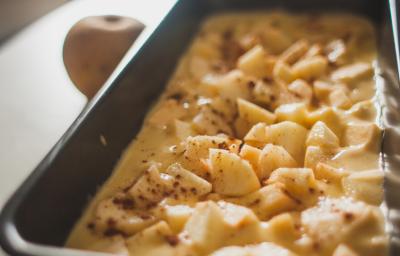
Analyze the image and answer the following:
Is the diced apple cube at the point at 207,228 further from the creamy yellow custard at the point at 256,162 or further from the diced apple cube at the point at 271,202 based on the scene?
the diced apple cube at the point at 271,202

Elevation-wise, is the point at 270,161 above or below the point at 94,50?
below

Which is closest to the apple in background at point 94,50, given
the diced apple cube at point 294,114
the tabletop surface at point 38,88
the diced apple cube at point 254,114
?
the tabletop surface at point 38,88

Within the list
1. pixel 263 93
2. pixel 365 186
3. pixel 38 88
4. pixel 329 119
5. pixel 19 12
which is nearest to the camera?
pixel 365 186

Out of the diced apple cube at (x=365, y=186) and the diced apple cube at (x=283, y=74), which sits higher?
the diced apple cube at (x=283, y=74)

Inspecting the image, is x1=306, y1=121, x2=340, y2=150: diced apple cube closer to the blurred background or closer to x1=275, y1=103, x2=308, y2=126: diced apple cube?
x1=275, y1=103, x2=308, y2=126: diced apple cube

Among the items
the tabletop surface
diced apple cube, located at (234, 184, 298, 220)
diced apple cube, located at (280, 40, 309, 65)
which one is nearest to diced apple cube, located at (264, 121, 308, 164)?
diced apple cube, located at (234, 184, 298, 220)

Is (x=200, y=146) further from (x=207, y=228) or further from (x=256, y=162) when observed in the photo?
(x=207, y=228)

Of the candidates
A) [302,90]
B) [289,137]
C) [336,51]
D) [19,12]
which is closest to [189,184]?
[289,137]
